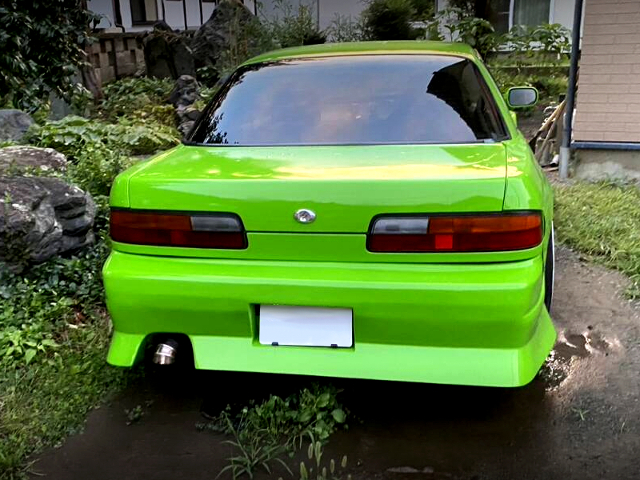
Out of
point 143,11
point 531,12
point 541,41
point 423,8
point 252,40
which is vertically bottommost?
point 541,41

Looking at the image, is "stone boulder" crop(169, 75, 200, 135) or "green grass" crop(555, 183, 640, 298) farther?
"stone boulder" crop(169, 75, 200, 135)

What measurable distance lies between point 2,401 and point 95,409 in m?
0.38

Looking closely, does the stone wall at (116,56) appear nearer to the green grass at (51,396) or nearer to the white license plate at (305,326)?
the green grass at (51,396)

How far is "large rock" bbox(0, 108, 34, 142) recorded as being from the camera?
5.70 metres

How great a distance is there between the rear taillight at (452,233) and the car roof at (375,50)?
1.37m

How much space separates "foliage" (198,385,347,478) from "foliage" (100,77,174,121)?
6.60m

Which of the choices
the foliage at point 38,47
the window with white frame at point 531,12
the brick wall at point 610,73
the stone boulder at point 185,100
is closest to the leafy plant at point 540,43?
the window with white frame at point 531,12

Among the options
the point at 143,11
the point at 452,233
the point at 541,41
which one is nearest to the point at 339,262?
the point at 452,233

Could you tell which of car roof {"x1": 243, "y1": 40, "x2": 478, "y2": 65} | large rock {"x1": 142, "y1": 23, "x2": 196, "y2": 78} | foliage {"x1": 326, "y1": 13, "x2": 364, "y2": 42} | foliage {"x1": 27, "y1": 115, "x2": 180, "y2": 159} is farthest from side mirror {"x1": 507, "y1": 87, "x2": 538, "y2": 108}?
foliage {"x1": 326, "y1": 13, "x2": 364, "y2": 42}

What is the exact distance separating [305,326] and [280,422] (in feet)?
1.57

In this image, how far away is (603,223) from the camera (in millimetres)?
4734

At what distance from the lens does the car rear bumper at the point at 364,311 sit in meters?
2.18

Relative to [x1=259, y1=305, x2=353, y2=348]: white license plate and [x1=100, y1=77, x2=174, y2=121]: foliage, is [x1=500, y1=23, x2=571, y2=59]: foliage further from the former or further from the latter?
[x1=259, y1=305, x2=353, y2=348]: white license plate

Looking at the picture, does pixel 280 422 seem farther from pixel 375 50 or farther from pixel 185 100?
pixel 185 100
